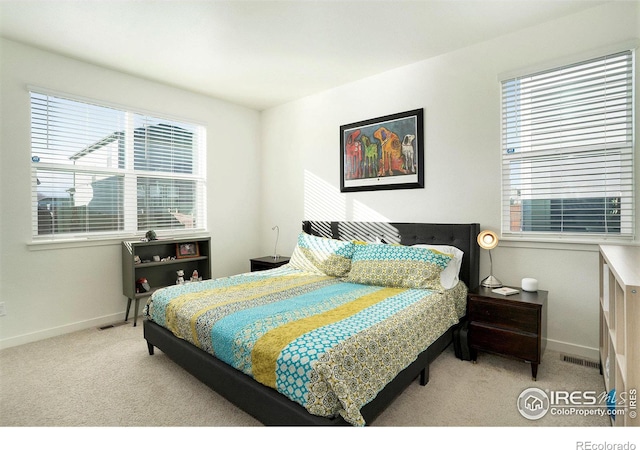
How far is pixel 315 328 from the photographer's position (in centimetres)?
177

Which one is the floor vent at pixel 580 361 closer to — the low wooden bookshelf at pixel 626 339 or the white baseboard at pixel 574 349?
the white baseboard at pixel 574 349

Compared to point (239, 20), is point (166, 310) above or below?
below

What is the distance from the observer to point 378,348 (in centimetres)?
170

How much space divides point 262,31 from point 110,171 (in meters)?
2.19

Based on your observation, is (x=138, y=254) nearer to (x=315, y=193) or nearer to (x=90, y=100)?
(x=90, y=100)

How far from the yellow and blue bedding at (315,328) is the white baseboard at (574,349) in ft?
2.57

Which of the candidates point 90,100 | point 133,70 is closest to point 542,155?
point 133,70

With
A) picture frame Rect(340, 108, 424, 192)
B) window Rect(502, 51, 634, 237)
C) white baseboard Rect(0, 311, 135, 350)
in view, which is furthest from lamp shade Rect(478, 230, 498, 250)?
white baseboard Rect(0, 311, 135, 350)

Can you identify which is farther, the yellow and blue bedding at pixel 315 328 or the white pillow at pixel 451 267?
the white pillow at pixel 451 267

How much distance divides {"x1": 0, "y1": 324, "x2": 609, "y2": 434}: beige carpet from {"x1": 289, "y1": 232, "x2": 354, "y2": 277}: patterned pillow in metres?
1.18

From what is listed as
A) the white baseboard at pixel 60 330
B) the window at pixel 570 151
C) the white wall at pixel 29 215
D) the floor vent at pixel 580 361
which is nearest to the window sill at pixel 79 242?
the white wall at pixel 29 215

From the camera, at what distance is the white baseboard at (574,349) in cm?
250

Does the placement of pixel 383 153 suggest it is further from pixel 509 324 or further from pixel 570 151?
pixel 509 324
